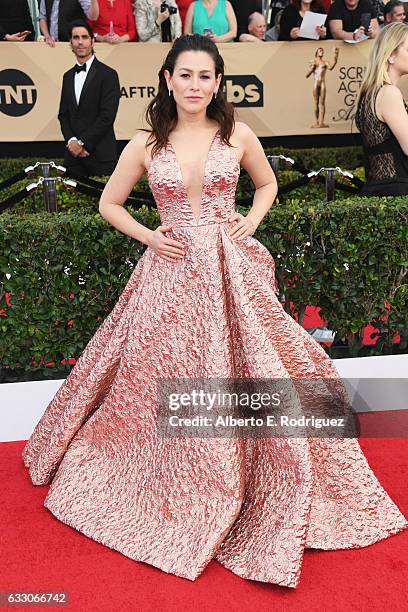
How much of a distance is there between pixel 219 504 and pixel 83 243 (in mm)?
1994

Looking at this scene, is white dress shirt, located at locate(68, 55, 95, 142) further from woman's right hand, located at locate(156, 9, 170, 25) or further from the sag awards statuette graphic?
the sag awards statuette graphic

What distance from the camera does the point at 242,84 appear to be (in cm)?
898

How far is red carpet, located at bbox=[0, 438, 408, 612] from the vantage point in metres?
2.59

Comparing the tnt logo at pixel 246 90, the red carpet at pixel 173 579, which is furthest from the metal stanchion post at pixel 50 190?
the tnt logo at pixel 246 90

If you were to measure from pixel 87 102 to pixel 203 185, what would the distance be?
405cm

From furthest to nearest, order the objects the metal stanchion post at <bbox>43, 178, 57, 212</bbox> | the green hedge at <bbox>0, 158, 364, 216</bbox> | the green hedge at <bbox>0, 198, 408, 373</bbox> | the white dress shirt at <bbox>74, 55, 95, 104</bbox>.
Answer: the green hedge at <bbox>0, 158, 364, 216</bbox> < the white dress shirt at <bbox>74, 55, 95, 104</bbox> < the metal stanchion post at <bbox>43, 178, 57, 212</bbox> < the green hedge at <bbox>0, 198, 408, 373</bbox>

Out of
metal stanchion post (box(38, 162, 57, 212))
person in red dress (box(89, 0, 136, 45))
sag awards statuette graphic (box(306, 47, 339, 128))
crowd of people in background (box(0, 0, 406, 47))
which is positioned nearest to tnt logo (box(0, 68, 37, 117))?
crowd of people in background (box(0, 0, 406, 47))

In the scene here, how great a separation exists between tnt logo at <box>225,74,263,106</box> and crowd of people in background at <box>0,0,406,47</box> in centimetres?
45

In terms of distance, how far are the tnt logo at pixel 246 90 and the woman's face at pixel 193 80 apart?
6.15m

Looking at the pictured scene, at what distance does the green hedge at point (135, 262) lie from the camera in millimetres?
4312

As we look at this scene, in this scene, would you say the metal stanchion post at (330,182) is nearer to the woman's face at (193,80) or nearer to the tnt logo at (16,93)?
the woman's face at (193,80)

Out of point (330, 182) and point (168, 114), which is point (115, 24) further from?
point (168, 114)

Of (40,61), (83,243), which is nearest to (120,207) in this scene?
(83,243)

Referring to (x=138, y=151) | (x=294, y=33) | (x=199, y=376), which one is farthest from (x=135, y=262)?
(x=294, y=33)
